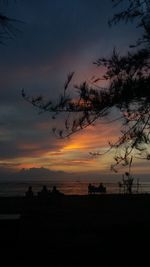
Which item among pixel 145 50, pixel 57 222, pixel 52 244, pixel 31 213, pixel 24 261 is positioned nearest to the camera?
pixel 24 261

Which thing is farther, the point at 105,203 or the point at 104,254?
the point at 105,203

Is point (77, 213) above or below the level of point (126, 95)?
below

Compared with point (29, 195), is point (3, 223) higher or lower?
lower

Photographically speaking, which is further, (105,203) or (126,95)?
(105,203)

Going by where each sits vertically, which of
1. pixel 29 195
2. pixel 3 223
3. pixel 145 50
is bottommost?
pixel 3 223

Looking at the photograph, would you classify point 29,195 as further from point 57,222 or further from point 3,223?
point 3,223

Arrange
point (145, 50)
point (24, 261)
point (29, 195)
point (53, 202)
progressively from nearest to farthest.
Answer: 1. point (24, 261)
2. point (145, 50)
3. point (53, 202)
4. point (29, 195)

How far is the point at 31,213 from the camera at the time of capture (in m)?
16.9

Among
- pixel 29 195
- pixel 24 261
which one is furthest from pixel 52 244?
pixel 29 195

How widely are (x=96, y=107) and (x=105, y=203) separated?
483 inches

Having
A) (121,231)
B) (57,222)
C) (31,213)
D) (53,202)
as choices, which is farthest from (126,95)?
(53,202)

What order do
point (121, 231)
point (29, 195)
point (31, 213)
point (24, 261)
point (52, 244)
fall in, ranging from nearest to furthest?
point (24, 261) → point (52, 244) → point (121, 231) → point (31, 213) → point (29, 195)

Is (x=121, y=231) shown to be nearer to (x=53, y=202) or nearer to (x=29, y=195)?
(x=53, y=202)

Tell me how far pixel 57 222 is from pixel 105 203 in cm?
703
